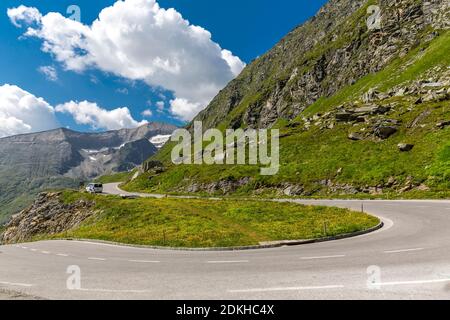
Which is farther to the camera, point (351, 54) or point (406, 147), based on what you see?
point (351, 54)

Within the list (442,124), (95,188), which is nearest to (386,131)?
(442,124)

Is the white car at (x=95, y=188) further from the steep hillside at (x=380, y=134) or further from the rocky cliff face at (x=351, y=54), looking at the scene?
the rocky cliff face at (x=351, y=54)

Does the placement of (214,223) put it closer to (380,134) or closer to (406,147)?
(406,147)

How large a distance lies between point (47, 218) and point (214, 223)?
36601 millimetres

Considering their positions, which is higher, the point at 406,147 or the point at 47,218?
the point at 406,147

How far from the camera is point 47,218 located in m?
55.2

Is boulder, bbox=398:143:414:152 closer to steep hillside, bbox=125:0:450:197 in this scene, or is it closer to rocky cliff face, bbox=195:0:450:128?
steep hillside, bbox=125:0:450:197

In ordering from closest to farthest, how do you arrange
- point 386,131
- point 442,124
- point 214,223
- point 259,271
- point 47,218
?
point 259,271
point 214,223
point 442,124
point 47,218
point 386,131

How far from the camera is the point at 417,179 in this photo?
4381 cm
